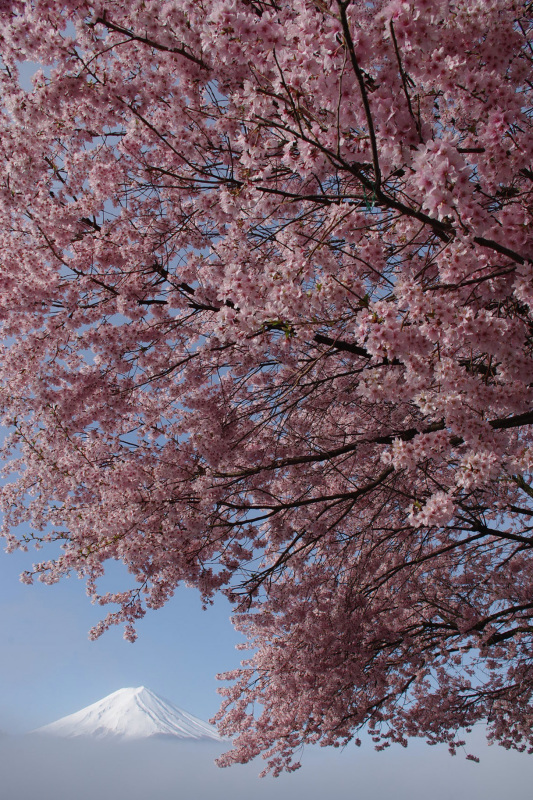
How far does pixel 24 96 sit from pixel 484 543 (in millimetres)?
7674

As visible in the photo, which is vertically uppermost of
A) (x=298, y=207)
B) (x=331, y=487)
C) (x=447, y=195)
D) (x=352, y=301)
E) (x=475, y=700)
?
(x=298, y=207)

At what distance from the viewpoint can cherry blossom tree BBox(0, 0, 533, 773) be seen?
9.34 feet

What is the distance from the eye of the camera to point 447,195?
2.40 m

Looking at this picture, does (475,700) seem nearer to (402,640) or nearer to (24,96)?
(402,640)

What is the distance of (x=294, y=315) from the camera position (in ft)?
10.7

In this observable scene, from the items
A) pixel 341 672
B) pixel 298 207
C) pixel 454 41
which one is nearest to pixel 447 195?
pixel 454 41

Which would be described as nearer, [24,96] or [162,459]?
[24,96]

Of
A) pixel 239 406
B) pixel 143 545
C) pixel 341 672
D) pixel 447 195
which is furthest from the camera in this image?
pixel 341 672

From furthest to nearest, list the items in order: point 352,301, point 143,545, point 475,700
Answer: point 475,700 < point 143,545 < point 352,301

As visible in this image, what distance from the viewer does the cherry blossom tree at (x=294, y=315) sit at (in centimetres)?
285

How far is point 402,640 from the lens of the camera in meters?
8.49

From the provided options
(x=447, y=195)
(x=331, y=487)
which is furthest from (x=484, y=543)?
(x=447, y=195)

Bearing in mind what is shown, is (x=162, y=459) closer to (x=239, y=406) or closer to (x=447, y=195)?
(x=239, y=406)

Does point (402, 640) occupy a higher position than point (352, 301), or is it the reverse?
point (352, 301)
